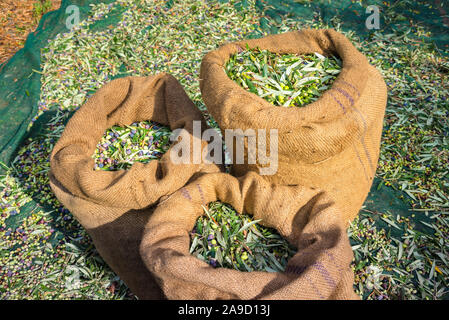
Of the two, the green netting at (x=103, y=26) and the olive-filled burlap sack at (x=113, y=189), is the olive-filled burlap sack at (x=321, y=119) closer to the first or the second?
the olive-filled burlap sack at (x=113, y=189)

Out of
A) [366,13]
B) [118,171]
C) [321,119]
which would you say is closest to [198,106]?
[118,171]

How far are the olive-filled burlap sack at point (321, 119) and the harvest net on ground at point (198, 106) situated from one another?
1.48 ft

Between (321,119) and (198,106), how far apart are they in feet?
4.48

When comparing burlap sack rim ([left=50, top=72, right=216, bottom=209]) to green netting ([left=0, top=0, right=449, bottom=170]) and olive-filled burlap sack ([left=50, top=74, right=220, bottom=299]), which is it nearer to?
olive-filled burlap sack ([left=50, top=74, right=220, bottom=299])

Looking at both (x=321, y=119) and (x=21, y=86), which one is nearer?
(x=321, y=119)

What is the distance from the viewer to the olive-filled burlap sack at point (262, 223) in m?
1.53

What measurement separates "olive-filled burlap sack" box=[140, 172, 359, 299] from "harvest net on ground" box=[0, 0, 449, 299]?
0.55 meters

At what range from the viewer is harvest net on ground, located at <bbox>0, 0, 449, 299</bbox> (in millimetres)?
2205

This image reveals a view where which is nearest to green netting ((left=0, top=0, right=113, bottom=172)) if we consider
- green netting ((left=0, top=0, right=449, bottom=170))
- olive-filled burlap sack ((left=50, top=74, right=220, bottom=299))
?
green netting ((left=0, top=0, right=449, bottom=170))

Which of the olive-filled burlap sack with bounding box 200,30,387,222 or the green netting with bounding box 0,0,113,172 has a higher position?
the green netting with bounding box 0,0,113,172

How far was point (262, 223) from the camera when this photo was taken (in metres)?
1.97

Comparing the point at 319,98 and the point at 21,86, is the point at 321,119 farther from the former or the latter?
the point at 21,86

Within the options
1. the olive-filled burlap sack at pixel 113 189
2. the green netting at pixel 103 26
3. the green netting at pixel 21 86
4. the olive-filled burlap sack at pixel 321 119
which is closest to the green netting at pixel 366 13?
the green netting at pixel 103 26

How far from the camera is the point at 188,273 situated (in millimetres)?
1562
